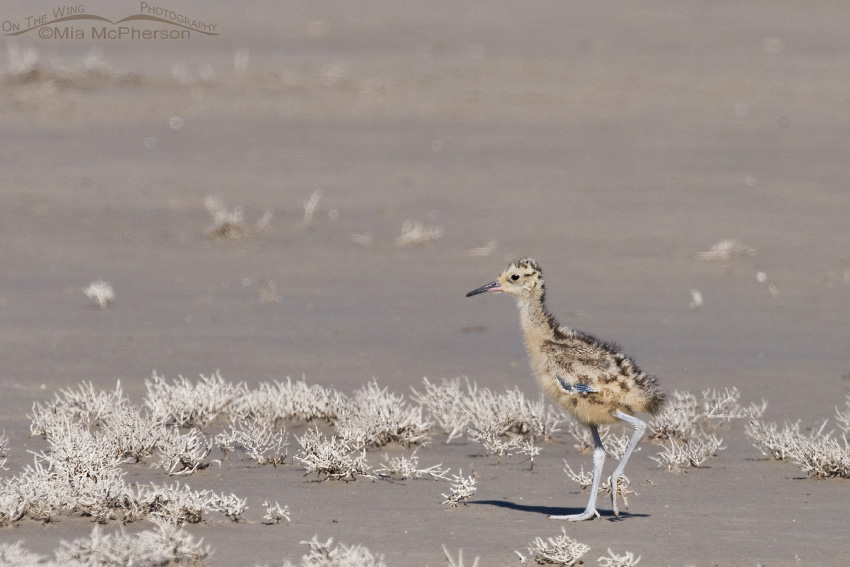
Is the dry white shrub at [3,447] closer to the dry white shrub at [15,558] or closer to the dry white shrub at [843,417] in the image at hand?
the dry white shrub at [15,558]

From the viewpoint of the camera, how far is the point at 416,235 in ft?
52.9

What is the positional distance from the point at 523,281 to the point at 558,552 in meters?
1.97

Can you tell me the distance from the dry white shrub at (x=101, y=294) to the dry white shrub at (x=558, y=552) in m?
7.92

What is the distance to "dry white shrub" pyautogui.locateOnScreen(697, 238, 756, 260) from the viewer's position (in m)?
15.7

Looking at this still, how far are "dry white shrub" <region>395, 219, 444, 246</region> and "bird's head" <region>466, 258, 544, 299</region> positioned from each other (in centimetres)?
863

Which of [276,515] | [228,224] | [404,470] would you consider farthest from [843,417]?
[228,224]

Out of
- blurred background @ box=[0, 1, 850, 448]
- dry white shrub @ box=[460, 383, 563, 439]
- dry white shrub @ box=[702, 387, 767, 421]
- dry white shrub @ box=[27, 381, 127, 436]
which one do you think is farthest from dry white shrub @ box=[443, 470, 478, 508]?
blurred background @ box=[0, 1, 850, 448]

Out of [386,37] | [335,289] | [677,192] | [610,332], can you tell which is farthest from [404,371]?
[386,37]

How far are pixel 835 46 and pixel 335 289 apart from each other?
693 inches

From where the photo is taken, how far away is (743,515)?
708cm

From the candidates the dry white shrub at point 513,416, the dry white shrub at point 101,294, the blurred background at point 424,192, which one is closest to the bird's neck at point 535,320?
the dry white shrub at point 513,416

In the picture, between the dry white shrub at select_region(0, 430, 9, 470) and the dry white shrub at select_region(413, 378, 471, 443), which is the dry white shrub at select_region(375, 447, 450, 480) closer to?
the dry white shrub at select_region(413, 378, 471, 443)

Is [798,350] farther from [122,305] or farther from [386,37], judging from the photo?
[386,37]

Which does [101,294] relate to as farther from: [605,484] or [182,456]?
[605,484]
